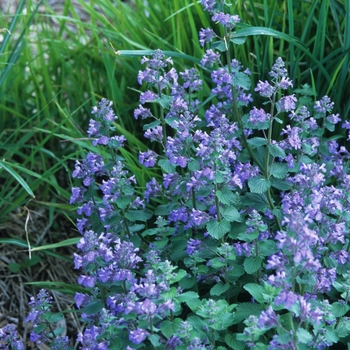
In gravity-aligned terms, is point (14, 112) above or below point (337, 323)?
above

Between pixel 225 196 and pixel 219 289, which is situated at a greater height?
pixel 225 196

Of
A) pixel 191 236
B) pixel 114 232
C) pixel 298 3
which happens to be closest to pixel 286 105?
pixel 191 236

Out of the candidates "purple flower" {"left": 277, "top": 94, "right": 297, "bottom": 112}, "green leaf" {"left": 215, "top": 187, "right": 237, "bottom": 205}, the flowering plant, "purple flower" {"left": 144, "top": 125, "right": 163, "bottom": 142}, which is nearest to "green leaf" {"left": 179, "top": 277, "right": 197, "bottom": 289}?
the flowering plant

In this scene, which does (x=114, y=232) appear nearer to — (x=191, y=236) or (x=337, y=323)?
(x=191, y=236)

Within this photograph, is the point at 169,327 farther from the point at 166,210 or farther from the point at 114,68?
the point at 114,68


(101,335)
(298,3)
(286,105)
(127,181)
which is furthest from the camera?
(298,3)

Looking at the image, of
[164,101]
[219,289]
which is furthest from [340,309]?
[164,101]

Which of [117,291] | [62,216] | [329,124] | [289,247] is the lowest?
Answer: [62,216]
